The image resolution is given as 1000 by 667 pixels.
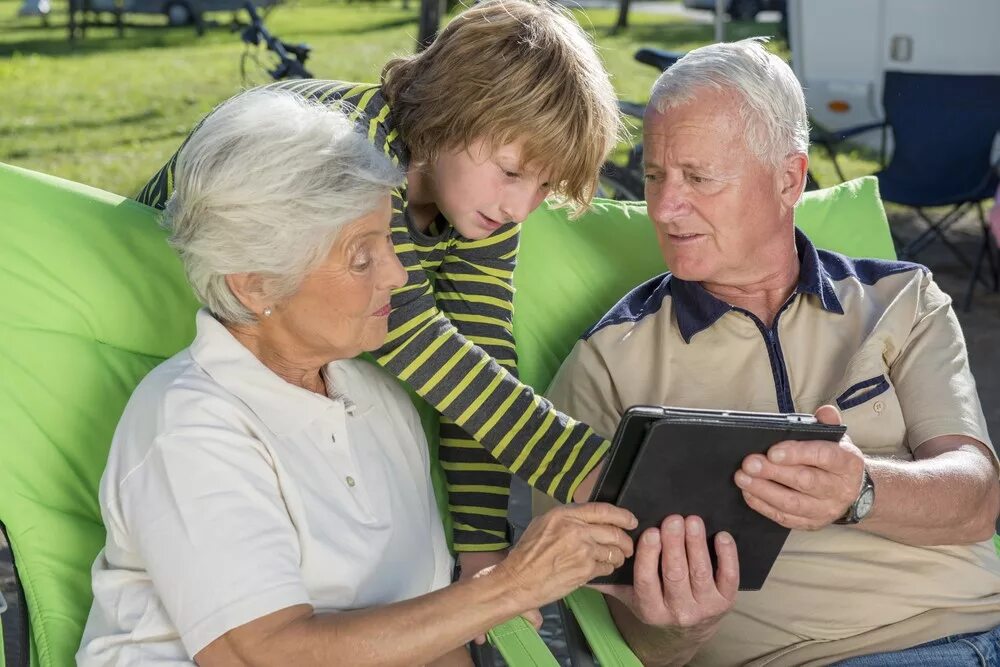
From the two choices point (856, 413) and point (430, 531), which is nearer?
point (430, 531)

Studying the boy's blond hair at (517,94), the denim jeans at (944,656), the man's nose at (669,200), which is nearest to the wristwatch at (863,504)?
the denim jeans at (944,656)

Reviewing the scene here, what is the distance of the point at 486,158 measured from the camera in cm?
241

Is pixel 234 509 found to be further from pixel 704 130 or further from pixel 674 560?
pixel 704 130

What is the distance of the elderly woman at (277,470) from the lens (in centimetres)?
183

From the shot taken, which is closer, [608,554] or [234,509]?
[234,509]

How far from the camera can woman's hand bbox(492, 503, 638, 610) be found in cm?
196

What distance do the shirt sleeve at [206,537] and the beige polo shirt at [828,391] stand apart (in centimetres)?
92

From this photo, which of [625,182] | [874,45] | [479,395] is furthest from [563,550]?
[874,45]

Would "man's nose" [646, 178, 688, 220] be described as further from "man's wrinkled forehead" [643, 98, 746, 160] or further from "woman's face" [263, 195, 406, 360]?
"woman's face" [263, 195, 406, 360]

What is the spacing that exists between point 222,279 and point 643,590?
872mm

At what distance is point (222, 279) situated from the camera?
2021 millimetres

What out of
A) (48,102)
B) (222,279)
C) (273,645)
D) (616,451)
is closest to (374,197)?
(222,279)

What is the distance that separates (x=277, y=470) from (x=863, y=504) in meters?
1.01

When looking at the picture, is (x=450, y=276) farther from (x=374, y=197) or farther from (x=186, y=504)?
(x=186, y=504)
